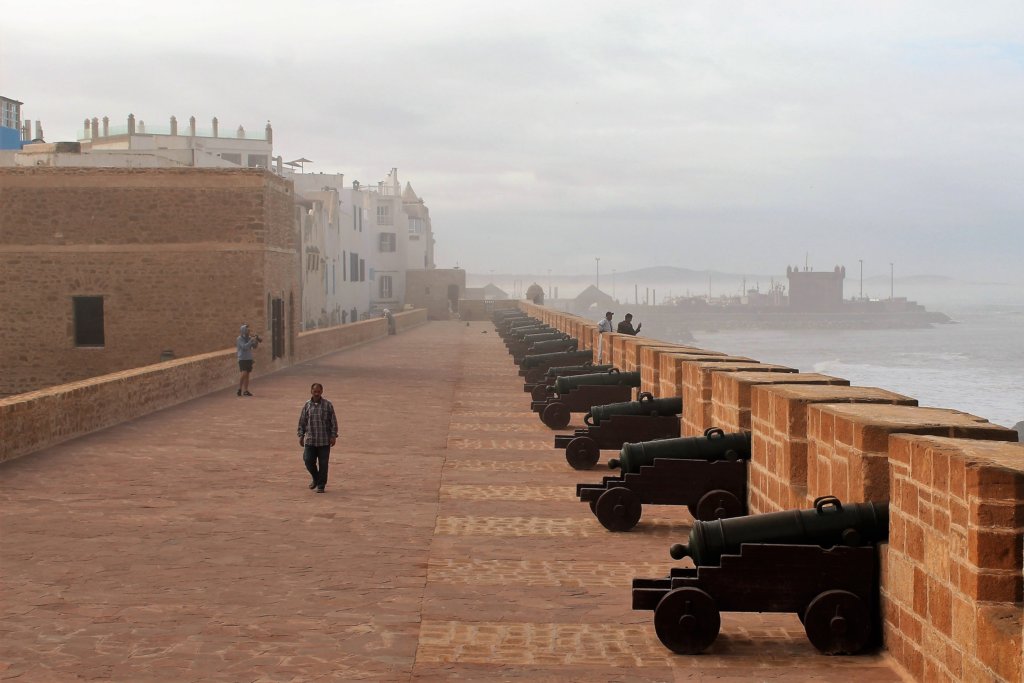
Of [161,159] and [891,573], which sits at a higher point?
[161,159]

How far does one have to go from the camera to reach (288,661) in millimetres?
5715

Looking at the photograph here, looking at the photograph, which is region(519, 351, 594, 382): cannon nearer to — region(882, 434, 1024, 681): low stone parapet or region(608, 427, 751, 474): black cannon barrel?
region(608, 427, 751, 474): black cannon barrel

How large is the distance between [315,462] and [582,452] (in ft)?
9.05

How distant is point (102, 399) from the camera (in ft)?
49.9

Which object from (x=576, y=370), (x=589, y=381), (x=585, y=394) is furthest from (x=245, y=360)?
(x=585, y=394)

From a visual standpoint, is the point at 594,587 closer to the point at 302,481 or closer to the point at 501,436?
the point at 302,481

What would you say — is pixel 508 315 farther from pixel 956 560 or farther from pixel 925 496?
pixel 956 560

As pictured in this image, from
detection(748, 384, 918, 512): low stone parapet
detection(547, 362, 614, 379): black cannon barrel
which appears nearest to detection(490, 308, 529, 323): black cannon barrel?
detection(547, 362, 614, 379): black cannon barrel

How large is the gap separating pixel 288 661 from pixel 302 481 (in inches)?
219

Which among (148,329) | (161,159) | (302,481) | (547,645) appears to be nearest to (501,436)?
(302,481)

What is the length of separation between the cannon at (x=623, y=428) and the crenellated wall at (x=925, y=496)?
3.35m

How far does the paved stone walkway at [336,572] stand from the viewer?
573 centimetres

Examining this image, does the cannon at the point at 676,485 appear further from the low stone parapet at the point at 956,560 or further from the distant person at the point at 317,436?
the low stone parapet at the point at 956,560

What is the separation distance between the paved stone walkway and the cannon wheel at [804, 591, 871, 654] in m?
0.10
